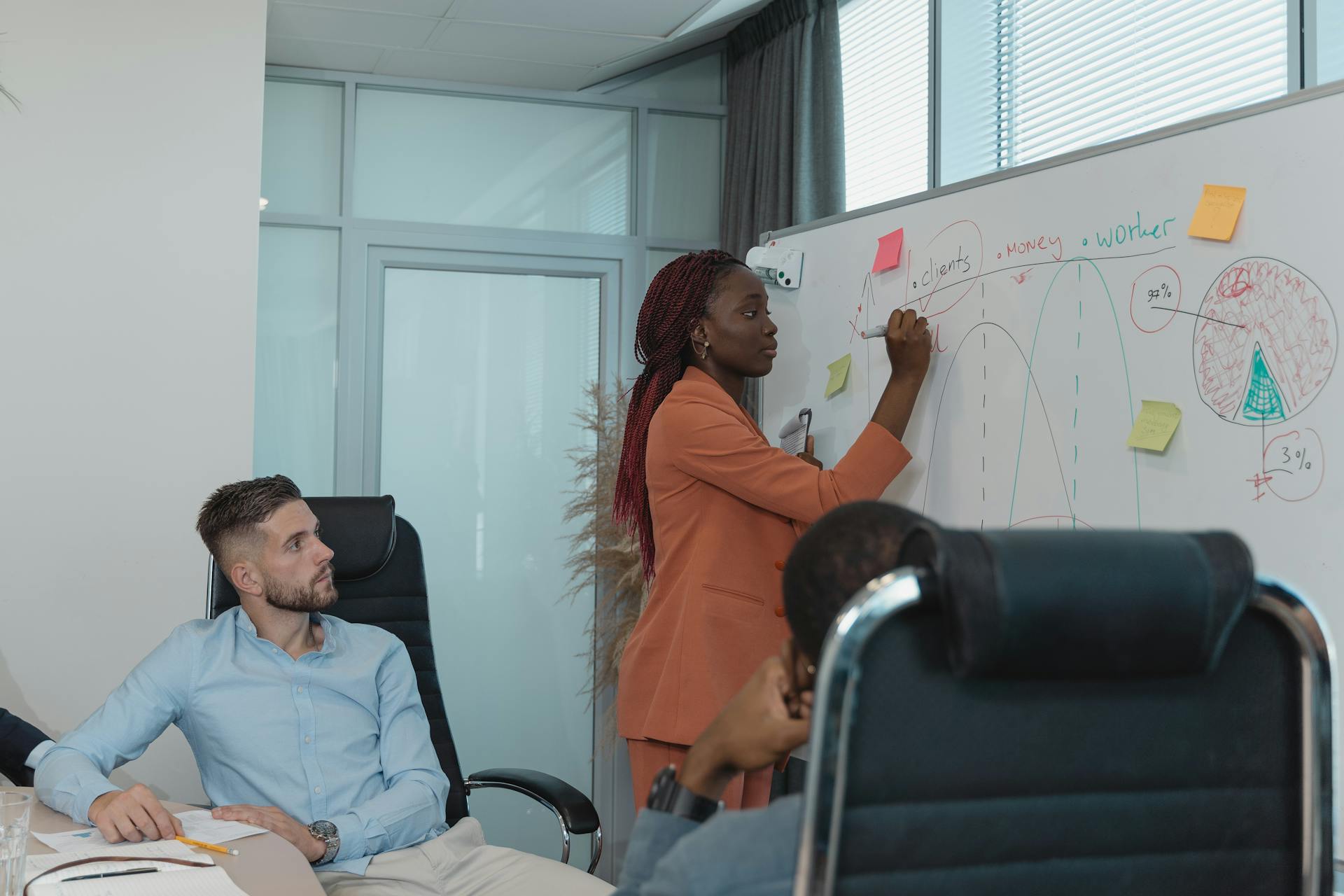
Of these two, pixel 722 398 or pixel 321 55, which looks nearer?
pixel 722 398

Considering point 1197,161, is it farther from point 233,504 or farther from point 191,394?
point 191,394

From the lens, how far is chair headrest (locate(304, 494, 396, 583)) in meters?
2.33

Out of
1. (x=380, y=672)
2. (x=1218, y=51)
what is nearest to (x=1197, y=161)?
(x=1218, y=51)

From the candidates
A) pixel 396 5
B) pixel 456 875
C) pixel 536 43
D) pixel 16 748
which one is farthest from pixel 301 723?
pixel 536 43

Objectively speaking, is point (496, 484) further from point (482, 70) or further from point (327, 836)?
point (327, 836)

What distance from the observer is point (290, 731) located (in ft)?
6.57

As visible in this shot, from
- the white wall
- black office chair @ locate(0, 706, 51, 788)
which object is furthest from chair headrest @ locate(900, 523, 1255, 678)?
the white wall

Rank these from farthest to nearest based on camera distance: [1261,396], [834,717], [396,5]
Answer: [396,5], [1261,396], [834,717]

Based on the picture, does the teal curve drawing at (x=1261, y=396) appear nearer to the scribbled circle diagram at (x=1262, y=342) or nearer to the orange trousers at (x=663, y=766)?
the scribbled circle diagram at (x=1262, y=342)

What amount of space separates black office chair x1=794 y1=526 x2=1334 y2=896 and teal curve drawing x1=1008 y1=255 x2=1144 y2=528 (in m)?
1.01

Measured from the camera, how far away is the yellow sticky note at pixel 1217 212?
1.69 meters

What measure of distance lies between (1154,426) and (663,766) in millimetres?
1038

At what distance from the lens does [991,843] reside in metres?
0.79

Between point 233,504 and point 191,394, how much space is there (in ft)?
3.25
